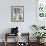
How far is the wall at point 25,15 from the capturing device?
688cm

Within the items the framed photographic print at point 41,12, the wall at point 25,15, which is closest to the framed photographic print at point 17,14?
the wall at point 25,15

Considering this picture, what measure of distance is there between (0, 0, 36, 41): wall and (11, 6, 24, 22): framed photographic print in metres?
0.13

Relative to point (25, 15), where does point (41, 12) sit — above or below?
above

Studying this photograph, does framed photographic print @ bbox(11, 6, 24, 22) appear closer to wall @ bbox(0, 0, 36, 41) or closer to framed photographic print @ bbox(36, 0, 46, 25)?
wall @ bbox(0, 0, 36, 41)

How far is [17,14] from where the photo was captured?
6918 mm

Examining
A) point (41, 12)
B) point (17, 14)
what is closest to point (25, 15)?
point (17, 14)

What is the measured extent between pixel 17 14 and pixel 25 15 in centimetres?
36

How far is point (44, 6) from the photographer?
Result: 22.8 feet

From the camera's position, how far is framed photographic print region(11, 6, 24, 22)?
6887 mm

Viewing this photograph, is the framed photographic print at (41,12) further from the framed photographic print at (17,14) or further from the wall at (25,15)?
the framed photographic print at (17,14)

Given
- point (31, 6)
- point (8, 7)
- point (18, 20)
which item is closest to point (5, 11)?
point (8, 7)

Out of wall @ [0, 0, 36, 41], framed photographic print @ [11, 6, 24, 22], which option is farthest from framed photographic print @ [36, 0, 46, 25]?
framed photographic print @ [11, 6, 24, 22]

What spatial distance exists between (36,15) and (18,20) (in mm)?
840

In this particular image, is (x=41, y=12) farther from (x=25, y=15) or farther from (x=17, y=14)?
(x=17, y=14)
